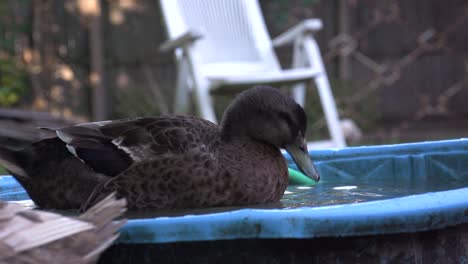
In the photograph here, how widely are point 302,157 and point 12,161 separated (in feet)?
2.50

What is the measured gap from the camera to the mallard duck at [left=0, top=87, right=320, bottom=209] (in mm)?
1891

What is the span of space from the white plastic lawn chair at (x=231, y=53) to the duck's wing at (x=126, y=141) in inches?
96.9

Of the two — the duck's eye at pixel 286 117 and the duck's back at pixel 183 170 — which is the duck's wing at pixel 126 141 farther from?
the duck's eye at pixel 286 117

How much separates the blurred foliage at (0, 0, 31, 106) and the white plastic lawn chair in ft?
5.93

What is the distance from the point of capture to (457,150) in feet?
8.82

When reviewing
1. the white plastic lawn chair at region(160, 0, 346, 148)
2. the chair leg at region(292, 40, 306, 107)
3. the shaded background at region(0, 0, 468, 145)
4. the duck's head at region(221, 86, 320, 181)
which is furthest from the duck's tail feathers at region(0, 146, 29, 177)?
the shaded background at region(0, 0, 468, 145)

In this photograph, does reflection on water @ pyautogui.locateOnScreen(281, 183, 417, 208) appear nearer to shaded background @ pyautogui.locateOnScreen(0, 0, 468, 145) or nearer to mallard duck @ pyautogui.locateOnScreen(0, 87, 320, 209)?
mallard duck @ pyautogui.locateOnScreen(0, 87, 320, 209)

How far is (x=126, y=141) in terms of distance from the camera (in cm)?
196

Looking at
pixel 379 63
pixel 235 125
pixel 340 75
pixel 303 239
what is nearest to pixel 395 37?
pixel 379 63

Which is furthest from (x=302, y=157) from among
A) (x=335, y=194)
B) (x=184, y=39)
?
(x=184, y=39)

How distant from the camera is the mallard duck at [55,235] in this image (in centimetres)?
140

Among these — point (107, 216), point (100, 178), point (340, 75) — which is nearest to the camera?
point (107, 216)

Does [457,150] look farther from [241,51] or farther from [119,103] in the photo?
[119,103]

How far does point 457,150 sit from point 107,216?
5.14 feet
